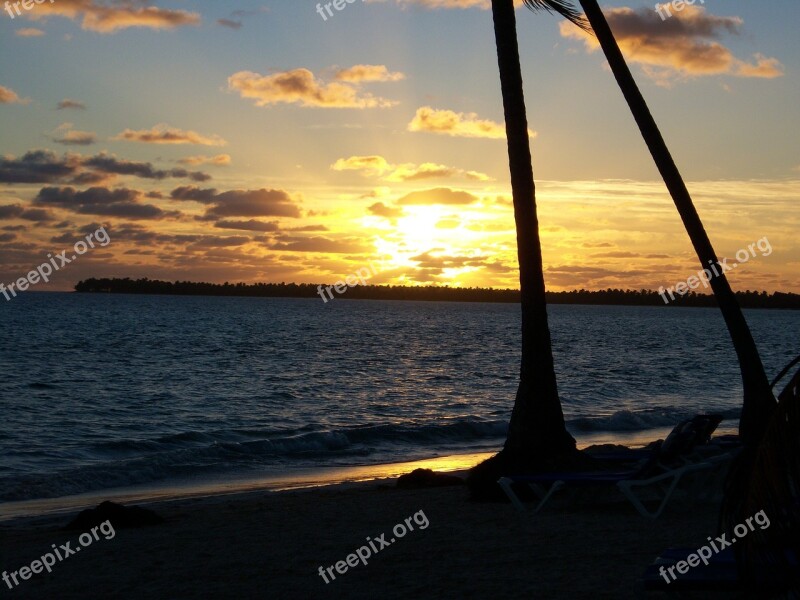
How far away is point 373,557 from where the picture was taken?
772cm

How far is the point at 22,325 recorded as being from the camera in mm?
80375

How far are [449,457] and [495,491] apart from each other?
8.65 meters

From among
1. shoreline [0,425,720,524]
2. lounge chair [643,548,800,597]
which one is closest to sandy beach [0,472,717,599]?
lounge chair [643,548,800,597]

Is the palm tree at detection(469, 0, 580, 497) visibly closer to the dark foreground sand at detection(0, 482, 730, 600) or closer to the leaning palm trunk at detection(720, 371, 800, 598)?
the dark foreground sand at detection(0, 482, 730, 600)

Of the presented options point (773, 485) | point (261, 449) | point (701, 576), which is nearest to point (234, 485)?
point (261, 449)

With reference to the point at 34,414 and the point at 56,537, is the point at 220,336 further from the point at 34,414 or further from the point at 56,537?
the point at 56,537

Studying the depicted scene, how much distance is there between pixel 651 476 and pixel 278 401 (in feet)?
77.2

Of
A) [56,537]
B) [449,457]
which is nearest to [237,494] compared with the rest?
[56,537]

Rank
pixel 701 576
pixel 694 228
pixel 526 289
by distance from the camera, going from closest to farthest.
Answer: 1. pixel 701 576
2. pixel 526 289
3. pixel 694 228

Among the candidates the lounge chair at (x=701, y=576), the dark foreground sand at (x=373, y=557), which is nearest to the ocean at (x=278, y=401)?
the dark foreground sand at (x=373, y=557)

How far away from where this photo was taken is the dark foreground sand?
6.68m

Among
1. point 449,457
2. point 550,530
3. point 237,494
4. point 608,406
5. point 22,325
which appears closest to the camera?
point 550,530

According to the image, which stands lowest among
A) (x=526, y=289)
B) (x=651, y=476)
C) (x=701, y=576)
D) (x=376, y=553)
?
(x=376, y=553)

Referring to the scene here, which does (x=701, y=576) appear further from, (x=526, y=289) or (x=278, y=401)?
(x=278, y=401)
